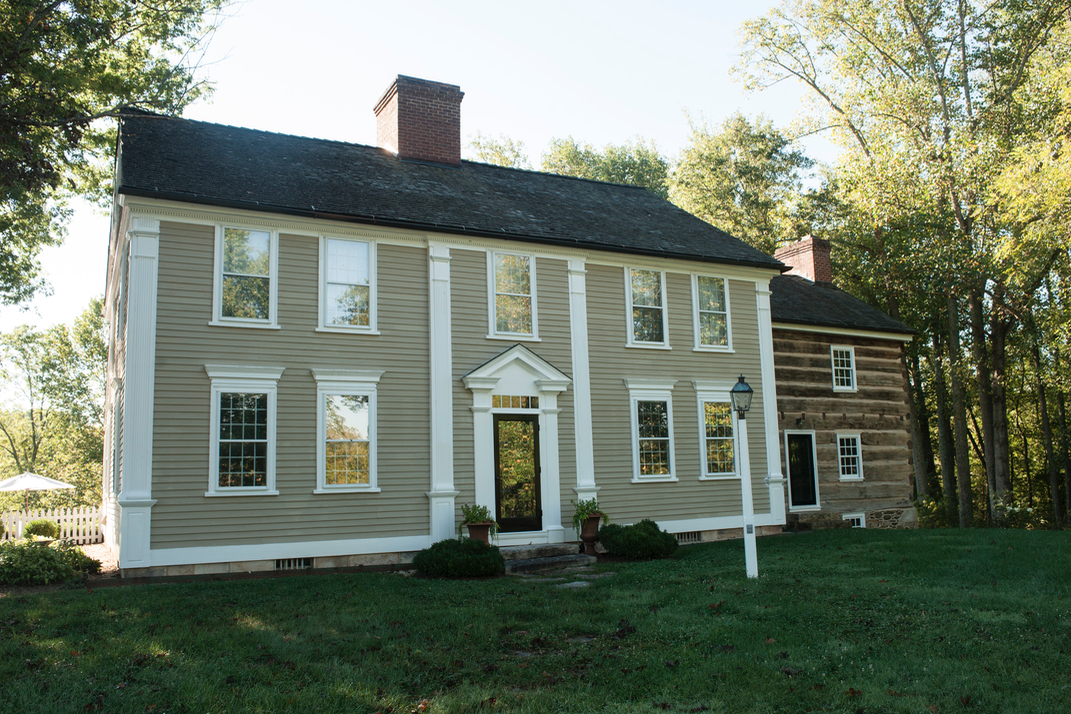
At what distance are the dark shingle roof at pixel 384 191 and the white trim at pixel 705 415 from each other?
2785 millimetres

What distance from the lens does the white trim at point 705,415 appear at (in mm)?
16422

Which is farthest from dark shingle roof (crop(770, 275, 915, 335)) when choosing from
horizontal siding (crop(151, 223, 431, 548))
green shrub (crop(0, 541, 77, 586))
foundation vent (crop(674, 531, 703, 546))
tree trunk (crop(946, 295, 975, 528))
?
green shrub (crop(0, 541, 77, 586))

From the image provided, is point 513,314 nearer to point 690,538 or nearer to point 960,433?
point 690,538

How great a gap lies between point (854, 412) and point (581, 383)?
871 centimetres

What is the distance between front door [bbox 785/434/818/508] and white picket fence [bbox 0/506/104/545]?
55.3ft

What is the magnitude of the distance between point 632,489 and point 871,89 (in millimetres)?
15150

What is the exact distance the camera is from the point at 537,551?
13.8m

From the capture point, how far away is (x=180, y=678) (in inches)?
227

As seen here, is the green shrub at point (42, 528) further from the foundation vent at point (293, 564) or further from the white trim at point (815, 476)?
the white trim at point (815, 476)

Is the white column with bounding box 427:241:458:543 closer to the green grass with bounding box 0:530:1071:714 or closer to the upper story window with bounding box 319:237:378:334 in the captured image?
the upper story window with bounding box 319:237:378:334

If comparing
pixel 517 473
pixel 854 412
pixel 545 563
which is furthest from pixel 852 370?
pixel 545 563

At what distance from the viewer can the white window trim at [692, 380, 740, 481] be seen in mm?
16422

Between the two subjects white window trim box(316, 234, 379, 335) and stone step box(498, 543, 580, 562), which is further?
stone step box(498, 543, 580, 562)

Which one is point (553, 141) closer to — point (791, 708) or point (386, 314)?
point (386, 314)
